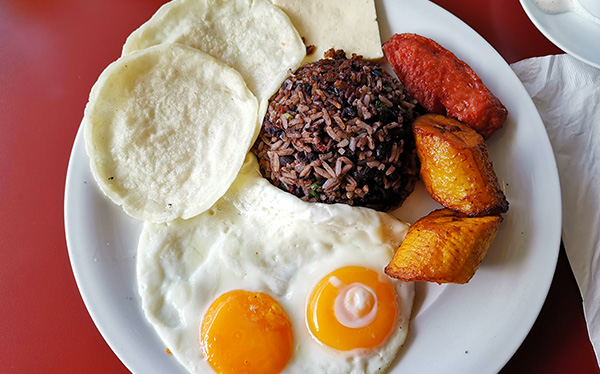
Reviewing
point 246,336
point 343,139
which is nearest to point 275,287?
point 246,336

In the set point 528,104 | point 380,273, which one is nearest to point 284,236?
point 380,273

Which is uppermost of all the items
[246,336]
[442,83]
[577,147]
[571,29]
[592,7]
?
[592,7]

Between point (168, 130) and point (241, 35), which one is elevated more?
point (241, 35)

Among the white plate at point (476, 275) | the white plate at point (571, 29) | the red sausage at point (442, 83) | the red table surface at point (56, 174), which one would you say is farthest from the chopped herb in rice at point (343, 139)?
the red table surface at point (56, 174)

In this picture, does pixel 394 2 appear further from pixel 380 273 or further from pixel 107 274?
pixel 107 274

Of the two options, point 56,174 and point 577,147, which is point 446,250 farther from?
point 56,174

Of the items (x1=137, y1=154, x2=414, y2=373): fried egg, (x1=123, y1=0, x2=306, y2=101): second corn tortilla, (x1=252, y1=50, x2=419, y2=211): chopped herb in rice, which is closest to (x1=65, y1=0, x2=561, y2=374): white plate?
(x1=137, y1=154, x2=414, y2=373): fried egg

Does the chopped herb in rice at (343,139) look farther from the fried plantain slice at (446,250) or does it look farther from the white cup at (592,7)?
the white cup at (592,7)
